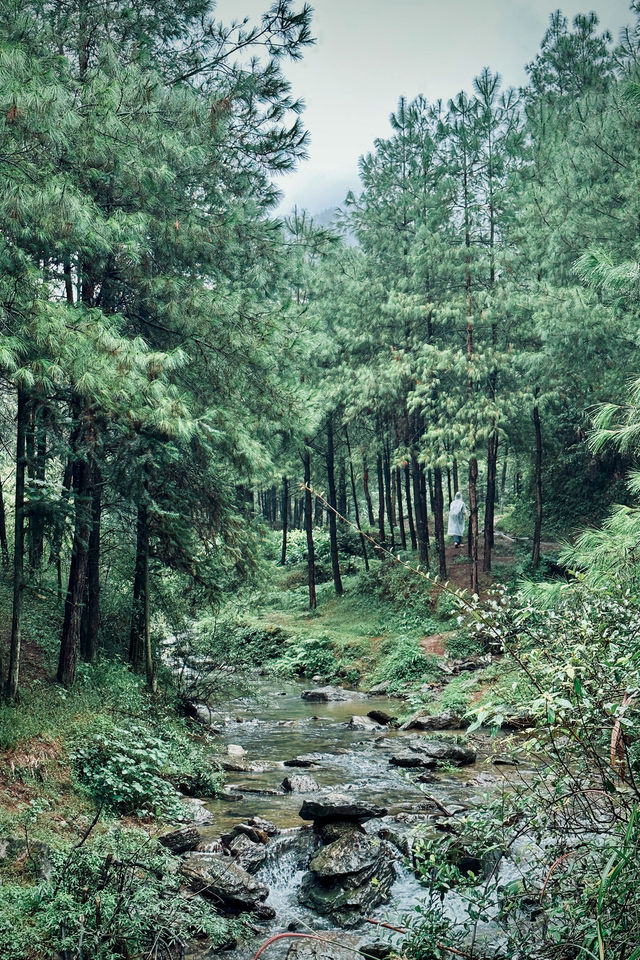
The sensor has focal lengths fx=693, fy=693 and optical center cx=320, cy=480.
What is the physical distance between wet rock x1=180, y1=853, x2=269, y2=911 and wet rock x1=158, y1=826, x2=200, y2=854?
29 cm

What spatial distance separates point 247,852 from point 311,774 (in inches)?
130

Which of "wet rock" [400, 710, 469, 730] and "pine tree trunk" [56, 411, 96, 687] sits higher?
"pine tree trunk" [56, 411, 96, 687]

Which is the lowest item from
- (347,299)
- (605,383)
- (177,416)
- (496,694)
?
(496,694)

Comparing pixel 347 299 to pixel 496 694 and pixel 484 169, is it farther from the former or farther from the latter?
pixel 496 694

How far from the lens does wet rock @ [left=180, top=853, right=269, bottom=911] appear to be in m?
5.93

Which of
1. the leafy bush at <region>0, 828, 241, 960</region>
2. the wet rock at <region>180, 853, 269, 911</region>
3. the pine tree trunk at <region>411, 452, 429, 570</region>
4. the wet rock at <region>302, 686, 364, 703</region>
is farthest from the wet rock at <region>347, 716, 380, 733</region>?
the pine tree trunk at <region>411, 452, 429, 570</region>

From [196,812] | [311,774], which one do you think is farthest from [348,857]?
[311,774]

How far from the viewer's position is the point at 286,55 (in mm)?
9539

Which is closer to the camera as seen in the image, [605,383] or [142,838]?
[142,838]

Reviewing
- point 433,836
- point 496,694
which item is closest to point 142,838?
point 433,836

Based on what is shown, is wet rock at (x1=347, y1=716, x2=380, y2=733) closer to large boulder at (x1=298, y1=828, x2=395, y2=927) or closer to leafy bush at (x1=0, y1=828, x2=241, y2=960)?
large boulder at (x1=298, y1=828, x2=395, y2=927)

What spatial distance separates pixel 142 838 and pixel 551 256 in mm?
12145

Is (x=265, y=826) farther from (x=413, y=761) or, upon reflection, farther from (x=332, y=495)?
(x=332, y=495)

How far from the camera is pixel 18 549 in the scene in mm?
7672
